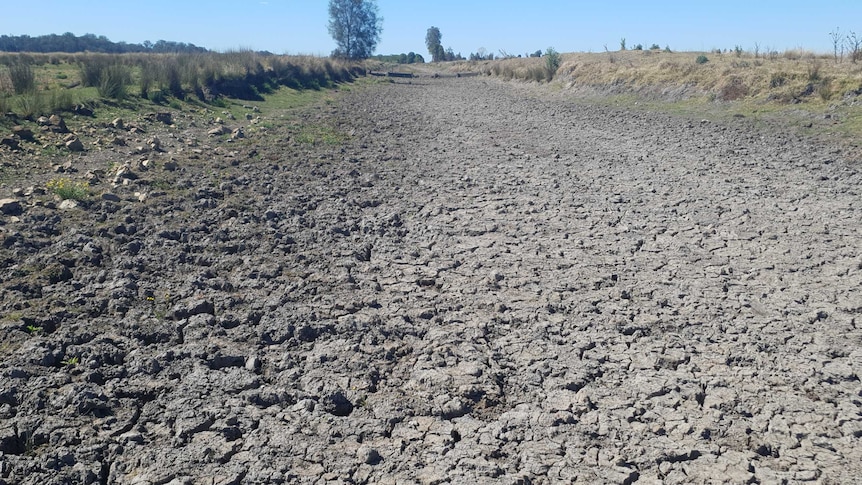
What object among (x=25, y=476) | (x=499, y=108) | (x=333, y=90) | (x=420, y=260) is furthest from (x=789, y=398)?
(x=333, y=90)

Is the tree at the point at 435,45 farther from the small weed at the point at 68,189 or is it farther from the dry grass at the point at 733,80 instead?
the small weed at the point at 68,189

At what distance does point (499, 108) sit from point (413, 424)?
18526 millimetres

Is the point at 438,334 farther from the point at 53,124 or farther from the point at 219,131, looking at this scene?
the point at 219,131

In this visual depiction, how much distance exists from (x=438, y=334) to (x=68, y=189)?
5.31 metres

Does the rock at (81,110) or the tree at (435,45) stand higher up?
the tree at (435,45)

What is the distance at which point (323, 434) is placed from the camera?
3.38 m

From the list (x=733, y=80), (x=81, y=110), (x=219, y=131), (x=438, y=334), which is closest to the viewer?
(x=438, y=334)

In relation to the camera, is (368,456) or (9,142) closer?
(368,456)

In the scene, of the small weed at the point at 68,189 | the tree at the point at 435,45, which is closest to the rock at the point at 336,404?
the small weed at the point at 68,189

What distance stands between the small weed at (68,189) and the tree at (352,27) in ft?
197

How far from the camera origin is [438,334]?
4.53 meters

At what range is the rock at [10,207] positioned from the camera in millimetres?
6648

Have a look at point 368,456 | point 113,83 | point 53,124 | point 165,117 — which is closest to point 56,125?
point 53,124

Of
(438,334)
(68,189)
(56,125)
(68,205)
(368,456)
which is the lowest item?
(368,456)
